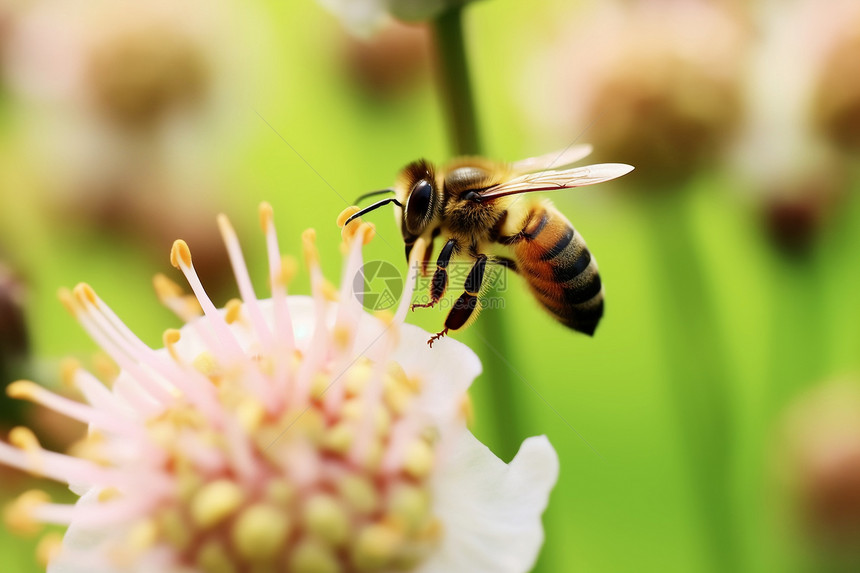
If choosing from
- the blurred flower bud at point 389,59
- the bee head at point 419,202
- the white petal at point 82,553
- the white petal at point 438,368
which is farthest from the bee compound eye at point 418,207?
the blurred flower bud at point 389,59

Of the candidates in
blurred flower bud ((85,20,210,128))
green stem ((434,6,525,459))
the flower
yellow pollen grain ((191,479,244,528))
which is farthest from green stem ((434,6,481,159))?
blurred flower bud ((85,20,210,128))

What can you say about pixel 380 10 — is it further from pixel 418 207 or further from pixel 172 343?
pixel 172 343

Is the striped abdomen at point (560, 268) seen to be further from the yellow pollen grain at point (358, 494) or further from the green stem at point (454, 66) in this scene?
the yellow pollen grain at point (358, 494)

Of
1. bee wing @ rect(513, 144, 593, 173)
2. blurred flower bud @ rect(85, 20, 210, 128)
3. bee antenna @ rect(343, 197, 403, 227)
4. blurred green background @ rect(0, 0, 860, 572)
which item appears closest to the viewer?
bee antenna @ rect(343, 197, 403, 227)

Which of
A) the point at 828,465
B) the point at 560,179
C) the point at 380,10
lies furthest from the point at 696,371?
the point at 380,10

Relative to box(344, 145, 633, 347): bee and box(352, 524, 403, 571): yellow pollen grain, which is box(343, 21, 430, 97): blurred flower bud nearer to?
box(344, 145, 633, 347): bee

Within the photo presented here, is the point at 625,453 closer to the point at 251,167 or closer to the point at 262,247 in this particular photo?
the point at 262,247
